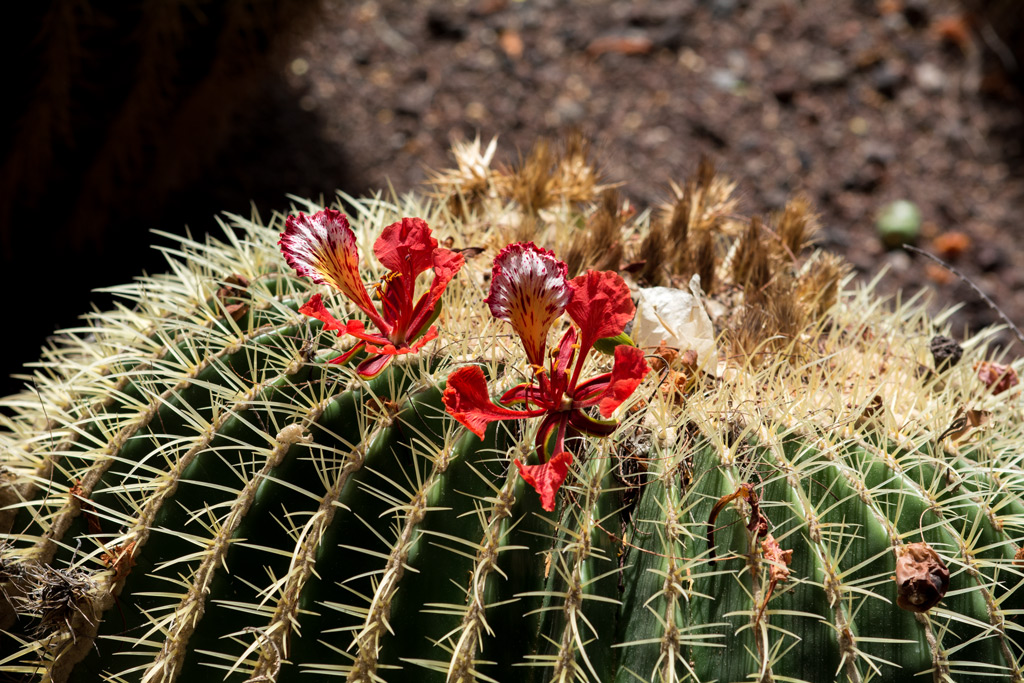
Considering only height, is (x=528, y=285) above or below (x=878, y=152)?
above

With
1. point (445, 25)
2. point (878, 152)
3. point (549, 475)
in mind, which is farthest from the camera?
point (445, 25)

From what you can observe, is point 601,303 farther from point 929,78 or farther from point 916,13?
point 916,13

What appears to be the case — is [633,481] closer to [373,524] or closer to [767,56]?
[373,524]

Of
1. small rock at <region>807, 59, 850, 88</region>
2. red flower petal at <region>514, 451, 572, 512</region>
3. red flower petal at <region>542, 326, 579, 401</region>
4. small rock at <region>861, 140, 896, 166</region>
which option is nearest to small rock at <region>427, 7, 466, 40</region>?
small rock at <region>807, 59, 850, 88</region>

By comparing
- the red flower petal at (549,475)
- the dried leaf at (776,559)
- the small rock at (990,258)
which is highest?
the red flower petal at (549,475)

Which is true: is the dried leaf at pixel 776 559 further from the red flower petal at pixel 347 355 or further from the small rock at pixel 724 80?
the small rock at pixel 724 80

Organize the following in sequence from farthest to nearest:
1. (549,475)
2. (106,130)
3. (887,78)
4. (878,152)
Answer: (887,78) → (878,152) → (106,130) → (549,475)

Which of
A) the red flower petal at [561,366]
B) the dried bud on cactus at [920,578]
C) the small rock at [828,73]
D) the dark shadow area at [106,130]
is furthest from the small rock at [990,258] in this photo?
the red flower petal at [561,366]

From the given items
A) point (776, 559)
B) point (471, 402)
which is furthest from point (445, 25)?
point (776, 559)
